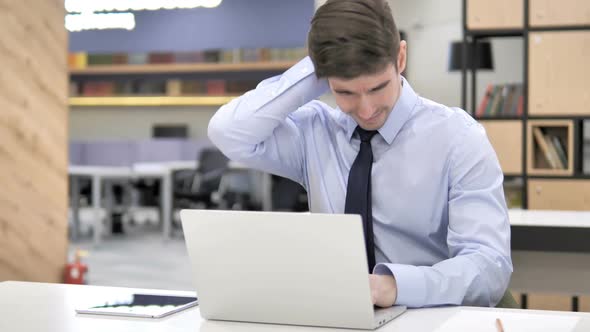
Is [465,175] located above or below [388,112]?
below

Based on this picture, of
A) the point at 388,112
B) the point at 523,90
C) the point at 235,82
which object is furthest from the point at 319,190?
the point at 235,82

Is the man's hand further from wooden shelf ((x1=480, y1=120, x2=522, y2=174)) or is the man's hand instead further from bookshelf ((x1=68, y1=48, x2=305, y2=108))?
bookshelf ((x1=68, y1=48, x2=305, y2=108))

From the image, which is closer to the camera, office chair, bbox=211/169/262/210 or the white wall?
office chair, bbox=211/169/262/210

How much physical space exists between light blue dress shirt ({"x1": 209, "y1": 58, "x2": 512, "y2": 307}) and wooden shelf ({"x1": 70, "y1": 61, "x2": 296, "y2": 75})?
930 centimetres

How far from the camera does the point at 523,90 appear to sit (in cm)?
492

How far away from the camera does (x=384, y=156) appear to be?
176 cm

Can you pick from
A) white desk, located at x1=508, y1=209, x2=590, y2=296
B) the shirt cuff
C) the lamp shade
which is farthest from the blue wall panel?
the shirt cuff

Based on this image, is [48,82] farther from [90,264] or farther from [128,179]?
[128,179]

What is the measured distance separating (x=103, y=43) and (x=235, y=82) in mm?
2444

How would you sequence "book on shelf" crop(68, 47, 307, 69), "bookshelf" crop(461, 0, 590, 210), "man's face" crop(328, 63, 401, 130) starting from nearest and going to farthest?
"man's face" crop(328, 63, 401, 130) → "bookshelf" crop(461, 0, 590, 210) → "book on shelf" crop(68, 47, 307, 69)

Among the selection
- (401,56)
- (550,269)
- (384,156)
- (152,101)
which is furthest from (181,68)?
(401,56)

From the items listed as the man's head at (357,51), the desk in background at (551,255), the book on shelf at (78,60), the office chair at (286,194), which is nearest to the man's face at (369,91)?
the man's head at (357,51)

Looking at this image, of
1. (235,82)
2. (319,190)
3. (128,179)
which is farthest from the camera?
(235,82)

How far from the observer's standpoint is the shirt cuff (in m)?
1.43
